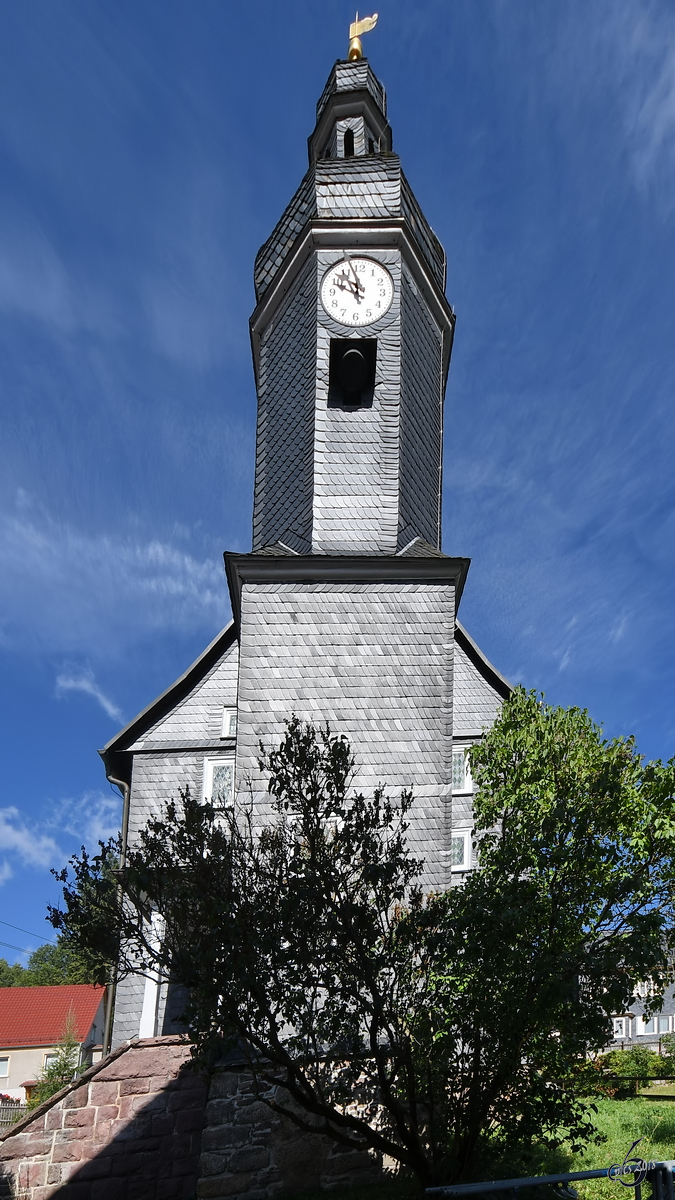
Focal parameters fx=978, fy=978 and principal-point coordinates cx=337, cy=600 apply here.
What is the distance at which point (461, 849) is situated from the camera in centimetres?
1769

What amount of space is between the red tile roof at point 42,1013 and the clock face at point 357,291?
33.5 meters

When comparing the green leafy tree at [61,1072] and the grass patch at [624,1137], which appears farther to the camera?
the green leafy tree at [61,1072]

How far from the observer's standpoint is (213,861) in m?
7.98

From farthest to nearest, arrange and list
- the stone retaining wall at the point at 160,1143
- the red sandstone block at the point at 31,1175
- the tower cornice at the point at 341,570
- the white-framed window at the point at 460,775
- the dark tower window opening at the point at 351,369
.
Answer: the white-framed window at the point at 460,775
the dark tower window opening at the point at 351,369
the tower cornice at the point at 341,570
the red sandstone block at the point at 31,1175
the stone retaining wall at the point at 160,1143

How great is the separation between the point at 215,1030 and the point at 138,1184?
18.3 ft

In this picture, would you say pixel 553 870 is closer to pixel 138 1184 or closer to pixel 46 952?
pixel 138 1184

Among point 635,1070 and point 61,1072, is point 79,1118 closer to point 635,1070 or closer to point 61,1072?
point 635,1070

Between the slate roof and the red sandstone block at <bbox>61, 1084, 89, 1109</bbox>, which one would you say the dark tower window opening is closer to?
the slate roof

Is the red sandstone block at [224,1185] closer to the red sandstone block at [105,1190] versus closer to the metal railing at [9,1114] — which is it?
the red sandstone block at [105,1190]

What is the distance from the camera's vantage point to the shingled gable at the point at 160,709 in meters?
18.6

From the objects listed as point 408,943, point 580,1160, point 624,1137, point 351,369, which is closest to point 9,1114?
point 624,1137

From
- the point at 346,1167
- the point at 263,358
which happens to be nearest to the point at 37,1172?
the point at 346,1167

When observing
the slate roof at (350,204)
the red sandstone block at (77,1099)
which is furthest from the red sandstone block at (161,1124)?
the slate roof at (350,204)

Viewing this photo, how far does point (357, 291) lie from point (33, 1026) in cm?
3764
